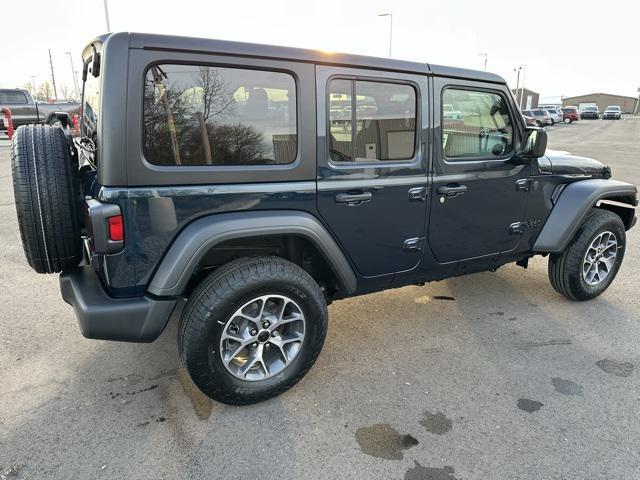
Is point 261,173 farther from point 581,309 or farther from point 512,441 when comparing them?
point 581,309

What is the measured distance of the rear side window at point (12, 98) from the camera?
16656mm

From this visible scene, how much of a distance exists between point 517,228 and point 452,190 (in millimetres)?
810

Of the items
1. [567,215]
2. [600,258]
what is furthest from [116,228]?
[600,258]

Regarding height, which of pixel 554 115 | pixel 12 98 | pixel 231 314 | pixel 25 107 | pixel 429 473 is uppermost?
pixel 12 98

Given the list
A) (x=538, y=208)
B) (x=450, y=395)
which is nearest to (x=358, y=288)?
(x=450, y=395)

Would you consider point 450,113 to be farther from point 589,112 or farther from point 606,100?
point 606,100

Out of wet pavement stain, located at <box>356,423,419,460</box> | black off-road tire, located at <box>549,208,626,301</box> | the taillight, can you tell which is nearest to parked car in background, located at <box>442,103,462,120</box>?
black off-road tire, located at <box>549,208,626,301</box>

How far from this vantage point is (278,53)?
240 cm

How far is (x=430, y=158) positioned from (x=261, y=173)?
45.7 inches

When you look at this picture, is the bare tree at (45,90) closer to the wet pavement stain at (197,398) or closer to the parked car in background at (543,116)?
the parked car in background at (543,116)

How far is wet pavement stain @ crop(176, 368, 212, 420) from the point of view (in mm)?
2553

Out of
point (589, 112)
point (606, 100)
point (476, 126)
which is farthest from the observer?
point (606, 100)

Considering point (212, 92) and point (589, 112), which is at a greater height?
point (589, 112)

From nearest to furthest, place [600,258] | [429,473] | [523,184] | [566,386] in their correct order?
1. [429,473]
2. [566,386]
3. [523,184]
4. [600,258]
